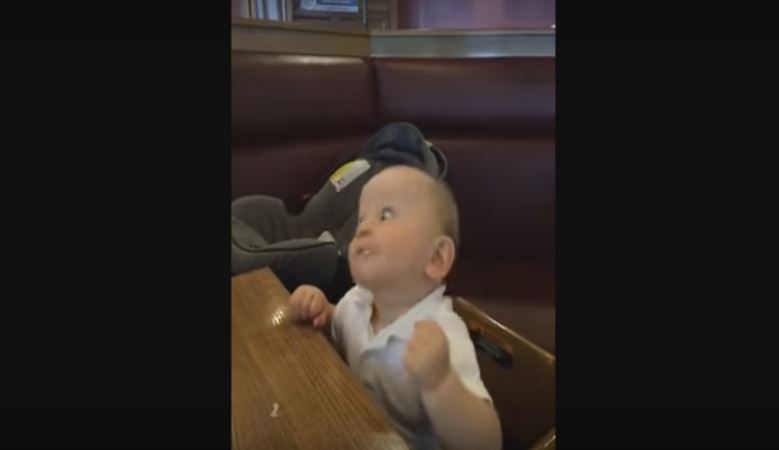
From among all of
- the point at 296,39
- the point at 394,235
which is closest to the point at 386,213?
the point at 394,235

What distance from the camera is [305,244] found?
386 mm

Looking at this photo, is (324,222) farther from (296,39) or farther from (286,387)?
(296,39)

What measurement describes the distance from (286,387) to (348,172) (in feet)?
0.43

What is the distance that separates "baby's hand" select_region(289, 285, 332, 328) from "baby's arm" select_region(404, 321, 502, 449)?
71mm

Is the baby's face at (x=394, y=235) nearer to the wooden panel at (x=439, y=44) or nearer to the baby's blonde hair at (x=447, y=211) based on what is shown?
the baby's blonde hair at (x=447, y=211)

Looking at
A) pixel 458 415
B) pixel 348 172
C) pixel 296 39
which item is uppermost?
pixel 296 39

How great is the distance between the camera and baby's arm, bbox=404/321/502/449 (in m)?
0.30

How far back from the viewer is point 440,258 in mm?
321

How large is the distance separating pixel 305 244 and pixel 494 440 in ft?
0.54

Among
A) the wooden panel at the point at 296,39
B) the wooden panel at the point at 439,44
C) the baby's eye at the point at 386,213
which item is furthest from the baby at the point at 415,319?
the wooden panel at the point at 439,44

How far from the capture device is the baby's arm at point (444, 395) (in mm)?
298

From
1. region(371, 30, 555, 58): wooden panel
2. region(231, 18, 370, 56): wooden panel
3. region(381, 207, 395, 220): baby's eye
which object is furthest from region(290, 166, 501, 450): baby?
region(371, 30, 555, 58): wooden panel
